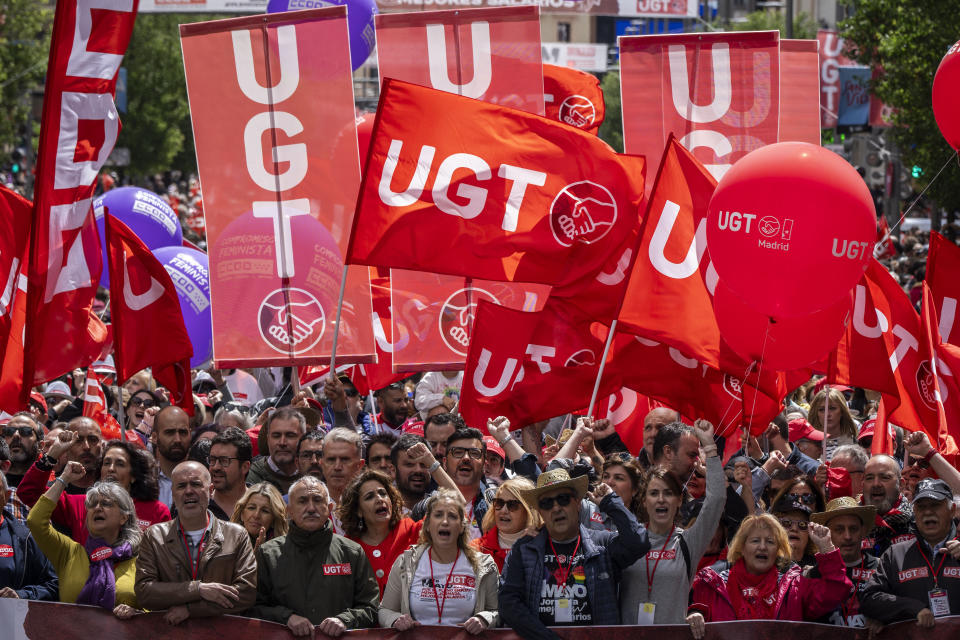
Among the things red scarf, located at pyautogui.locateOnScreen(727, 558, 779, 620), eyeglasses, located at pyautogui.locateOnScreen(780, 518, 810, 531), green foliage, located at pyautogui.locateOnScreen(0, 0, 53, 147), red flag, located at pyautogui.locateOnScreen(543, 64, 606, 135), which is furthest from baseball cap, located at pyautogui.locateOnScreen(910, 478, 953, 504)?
green foliage, located at pyautogui.locateOnScreen(0, 0, 53, 147)

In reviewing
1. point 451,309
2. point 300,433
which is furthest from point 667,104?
point 300,433

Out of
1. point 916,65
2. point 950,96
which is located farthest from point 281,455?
point 916,65

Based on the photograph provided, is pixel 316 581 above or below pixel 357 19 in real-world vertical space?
below

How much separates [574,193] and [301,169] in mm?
1906

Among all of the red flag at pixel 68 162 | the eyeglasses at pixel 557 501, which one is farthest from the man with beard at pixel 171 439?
the eyeglasses at pixel 557 501

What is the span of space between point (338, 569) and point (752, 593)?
6.21 feet

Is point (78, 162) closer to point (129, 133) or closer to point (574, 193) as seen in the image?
point (574, 193)

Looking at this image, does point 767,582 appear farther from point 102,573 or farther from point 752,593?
point 102,573

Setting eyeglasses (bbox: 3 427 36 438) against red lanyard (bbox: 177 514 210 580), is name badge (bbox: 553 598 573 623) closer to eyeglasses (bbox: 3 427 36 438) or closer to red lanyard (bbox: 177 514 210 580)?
red lanyard (bbox: 177 514 210 580)

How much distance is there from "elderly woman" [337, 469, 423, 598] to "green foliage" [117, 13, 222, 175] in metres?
56.5

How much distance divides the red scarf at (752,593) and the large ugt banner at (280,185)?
359 centimetres

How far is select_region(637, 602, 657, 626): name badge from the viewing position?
7.19 meters

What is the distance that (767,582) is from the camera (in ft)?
24.1

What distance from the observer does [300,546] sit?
289 inches
